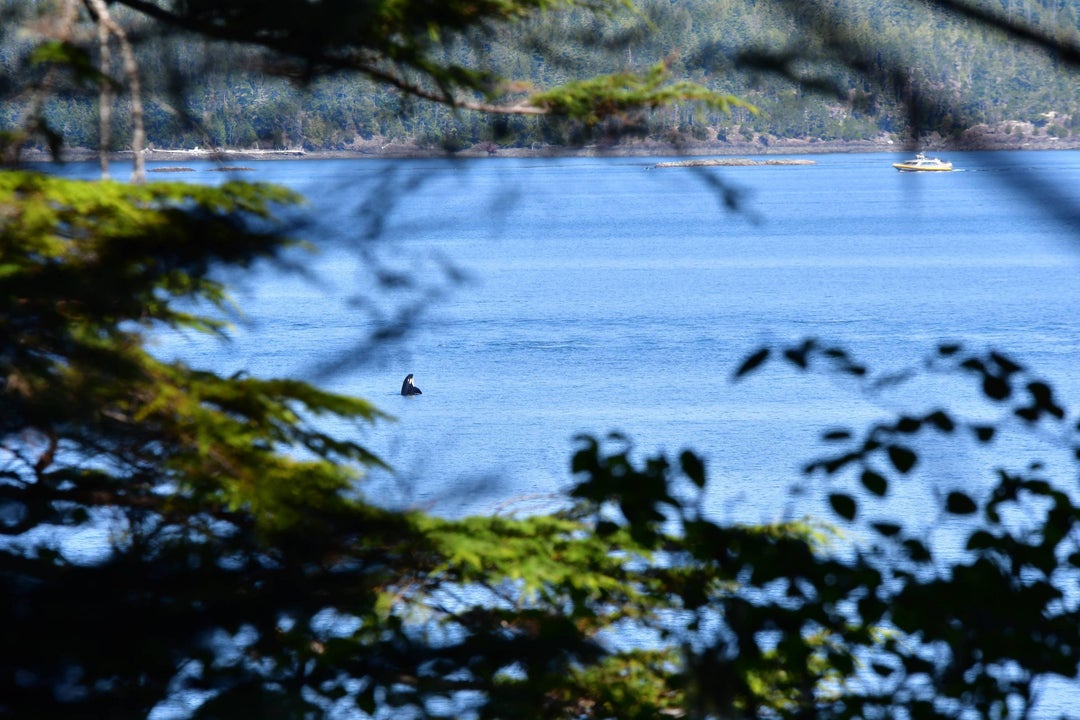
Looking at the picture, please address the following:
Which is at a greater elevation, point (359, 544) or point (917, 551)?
point (917, 551)

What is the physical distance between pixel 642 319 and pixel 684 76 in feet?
93.5

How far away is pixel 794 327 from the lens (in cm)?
2873

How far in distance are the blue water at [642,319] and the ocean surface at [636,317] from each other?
0.02 metres

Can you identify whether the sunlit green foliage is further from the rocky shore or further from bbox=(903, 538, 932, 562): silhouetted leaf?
the rocky shore

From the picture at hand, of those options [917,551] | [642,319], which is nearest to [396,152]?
[917,551]

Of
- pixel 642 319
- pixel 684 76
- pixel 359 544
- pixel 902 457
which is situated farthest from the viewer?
pixel 642 319

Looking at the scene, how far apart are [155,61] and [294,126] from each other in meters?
0.56

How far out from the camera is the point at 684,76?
4.20 metres

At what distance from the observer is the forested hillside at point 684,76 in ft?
3.44

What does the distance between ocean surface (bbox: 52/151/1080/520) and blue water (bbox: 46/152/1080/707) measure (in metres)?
0.02

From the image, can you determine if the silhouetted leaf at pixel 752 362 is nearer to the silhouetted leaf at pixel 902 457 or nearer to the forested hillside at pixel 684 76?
the silhouetted leaf at pixel 902 457

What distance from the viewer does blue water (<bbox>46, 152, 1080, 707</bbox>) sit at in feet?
10.7

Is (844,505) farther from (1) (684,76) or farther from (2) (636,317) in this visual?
(2) (636,317)

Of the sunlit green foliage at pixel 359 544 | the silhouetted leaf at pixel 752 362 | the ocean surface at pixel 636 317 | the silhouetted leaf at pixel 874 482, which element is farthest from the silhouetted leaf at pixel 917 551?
the silhouetted leaf at pixel 752 362
